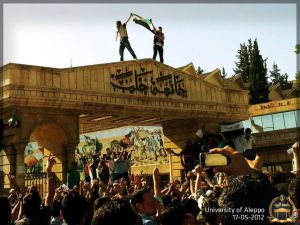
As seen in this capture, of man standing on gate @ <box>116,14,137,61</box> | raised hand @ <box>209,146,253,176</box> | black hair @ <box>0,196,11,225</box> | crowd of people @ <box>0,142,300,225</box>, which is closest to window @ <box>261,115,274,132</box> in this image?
man standing on gate @ <box>116,14,137,61</box>

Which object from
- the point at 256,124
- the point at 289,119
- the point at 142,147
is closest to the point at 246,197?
the point at 289,119

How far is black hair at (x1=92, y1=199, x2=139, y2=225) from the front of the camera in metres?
2.45

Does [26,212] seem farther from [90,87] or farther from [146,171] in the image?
[146,171]

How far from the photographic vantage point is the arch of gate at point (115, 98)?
49.9ft

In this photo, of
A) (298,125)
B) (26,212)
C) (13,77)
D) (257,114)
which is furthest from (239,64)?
(26,212)

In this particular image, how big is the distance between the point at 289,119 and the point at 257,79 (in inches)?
420

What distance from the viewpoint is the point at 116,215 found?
8.06ft

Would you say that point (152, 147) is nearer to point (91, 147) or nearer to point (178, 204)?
point (91, 147)

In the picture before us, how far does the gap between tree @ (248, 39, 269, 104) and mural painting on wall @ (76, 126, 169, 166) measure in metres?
12.4

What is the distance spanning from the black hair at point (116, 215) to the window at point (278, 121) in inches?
1174

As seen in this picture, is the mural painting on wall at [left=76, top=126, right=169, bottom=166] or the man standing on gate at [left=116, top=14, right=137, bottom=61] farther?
the mural painting on wall at [left=76, top=126, right=169, bottom=166]

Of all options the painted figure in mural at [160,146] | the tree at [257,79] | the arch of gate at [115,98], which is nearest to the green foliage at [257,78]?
the tree at [257,79]

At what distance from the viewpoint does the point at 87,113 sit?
17.6m

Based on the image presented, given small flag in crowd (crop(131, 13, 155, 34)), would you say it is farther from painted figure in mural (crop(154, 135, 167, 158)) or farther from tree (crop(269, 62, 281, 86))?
tree (crop(269, 62, 281, 86))
